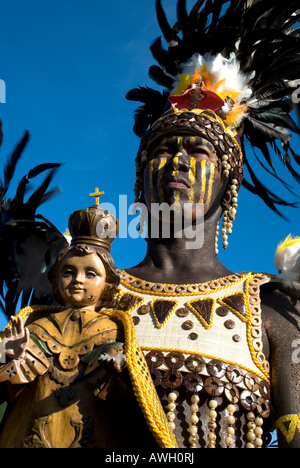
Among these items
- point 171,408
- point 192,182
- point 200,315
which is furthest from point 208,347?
point 192,182

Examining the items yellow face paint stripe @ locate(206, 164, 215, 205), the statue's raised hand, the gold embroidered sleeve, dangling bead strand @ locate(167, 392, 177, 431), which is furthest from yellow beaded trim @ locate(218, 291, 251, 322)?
the statue's raised hand

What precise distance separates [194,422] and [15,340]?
5.31 feet

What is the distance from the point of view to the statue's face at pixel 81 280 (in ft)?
14.0

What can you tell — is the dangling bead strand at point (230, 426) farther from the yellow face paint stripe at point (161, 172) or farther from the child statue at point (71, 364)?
the yellow face paint stripe at point (161, 172)

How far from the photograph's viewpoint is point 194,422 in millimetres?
4781

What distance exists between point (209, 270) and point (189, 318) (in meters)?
0.86

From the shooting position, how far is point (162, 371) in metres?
5.00

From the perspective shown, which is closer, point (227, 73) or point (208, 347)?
point (208, 347)

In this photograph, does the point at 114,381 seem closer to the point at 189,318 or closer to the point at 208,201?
the point at 189,318

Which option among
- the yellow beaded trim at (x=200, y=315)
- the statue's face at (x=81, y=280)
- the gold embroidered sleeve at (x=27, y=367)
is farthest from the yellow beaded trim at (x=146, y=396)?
the yellow beaded trim at (x=200, y=315)

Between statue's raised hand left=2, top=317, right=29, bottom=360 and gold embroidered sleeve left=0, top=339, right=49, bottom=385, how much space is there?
0.15ft

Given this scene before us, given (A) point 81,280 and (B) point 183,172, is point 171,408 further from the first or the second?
(B) point 183,172

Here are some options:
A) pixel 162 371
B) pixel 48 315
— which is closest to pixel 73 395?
pixel 48 315

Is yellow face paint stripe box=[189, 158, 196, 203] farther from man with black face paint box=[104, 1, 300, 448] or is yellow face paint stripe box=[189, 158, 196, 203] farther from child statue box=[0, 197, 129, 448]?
child statue box=[0, 197, 129, 448]
